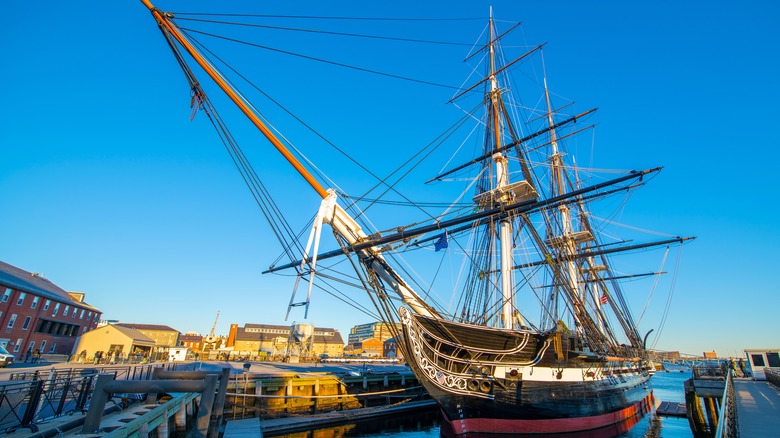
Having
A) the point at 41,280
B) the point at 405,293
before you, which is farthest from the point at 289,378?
the point at 41,280

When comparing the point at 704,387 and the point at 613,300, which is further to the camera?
the point at 613,300

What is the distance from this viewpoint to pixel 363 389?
828 inches

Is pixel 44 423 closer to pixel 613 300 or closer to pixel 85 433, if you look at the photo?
pixel 85 433

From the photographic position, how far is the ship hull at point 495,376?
12.5 meters

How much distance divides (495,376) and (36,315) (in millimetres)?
46400

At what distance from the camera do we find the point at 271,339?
3393 inches

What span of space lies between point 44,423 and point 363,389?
51.5ft

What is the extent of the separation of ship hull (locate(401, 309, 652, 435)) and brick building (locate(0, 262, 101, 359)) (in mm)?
40422

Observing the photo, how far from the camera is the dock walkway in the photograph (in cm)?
883

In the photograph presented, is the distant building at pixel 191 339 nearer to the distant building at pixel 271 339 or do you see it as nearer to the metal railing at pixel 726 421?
the distant building at pixel 271 339

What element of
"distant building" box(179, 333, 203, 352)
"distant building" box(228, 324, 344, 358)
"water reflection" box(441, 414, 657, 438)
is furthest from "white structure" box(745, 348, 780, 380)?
"distant building" box(179, 333, 203, 352)

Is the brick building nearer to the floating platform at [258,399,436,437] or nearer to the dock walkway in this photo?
the floating platform at [258,399,436,437]

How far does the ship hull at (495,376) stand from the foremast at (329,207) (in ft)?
4.24

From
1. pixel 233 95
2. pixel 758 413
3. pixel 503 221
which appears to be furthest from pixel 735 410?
pixel 233 95
